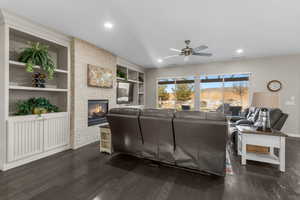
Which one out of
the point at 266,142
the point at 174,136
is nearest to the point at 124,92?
the point at 174,136

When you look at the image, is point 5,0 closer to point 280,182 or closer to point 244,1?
point 244,1

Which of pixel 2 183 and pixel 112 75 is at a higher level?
pixel 112 75

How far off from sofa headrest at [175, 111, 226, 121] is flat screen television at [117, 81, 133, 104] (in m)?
3.55

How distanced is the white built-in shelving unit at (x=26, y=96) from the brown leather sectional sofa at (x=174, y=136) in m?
1.45

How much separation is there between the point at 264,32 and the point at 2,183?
569cm

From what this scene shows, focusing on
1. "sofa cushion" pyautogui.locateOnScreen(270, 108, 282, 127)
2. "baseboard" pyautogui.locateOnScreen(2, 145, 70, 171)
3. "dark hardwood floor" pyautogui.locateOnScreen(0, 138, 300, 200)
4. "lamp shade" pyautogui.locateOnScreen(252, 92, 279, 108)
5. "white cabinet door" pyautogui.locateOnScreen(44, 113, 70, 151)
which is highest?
"lamp shade" pyautogui.locateOnScreen(252, 92, 279, 108)

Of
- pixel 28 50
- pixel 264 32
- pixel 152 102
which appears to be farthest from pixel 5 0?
pixel 152 102

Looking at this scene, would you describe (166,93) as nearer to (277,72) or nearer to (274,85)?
(274,85)

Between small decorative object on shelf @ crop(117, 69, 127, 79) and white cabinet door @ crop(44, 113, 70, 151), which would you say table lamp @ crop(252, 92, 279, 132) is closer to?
white cabinet door @ crop(44, 113, 70, 151)

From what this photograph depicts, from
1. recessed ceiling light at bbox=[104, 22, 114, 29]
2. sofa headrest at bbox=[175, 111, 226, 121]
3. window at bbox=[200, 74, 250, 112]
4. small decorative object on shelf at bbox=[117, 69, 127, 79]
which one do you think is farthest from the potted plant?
window at bbox=[200, 74, 250, 112]

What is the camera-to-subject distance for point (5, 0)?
2.19 meters

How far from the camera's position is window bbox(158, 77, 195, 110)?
6406 mm

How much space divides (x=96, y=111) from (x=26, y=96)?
5.38 ft

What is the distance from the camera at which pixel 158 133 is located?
2.46 m
